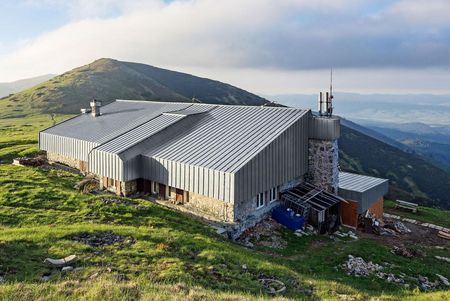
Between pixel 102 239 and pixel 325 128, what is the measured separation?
20.9 meters

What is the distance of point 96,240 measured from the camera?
59.9 ft

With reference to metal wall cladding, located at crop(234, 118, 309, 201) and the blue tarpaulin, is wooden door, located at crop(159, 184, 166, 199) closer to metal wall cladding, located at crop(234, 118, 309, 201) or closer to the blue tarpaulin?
metal wall cladding, located at crop(234, 118, 309, 201)

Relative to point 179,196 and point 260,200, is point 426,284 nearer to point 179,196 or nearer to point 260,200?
point 260,200

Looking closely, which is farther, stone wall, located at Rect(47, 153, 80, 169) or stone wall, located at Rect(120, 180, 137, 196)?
stone wall, located at Rect(47, 153, 80, 169)

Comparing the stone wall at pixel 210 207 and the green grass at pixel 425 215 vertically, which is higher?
the stone wall at pixel 210 207

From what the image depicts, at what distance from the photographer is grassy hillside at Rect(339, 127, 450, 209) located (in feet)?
448

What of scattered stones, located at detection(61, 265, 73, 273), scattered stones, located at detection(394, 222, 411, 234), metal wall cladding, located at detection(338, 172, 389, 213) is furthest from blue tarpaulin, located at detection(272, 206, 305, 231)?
scattered stones, located at detection(61, 265, 73, 273)

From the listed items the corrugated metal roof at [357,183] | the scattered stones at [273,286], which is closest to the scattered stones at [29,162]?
the corrugated metal roof at [357,183]

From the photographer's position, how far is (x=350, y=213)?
31.7m

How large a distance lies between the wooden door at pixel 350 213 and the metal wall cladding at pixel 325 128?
5.75 meters

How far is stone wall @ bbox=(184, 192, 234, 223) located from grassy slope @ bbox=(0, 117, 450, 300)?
2.13 m

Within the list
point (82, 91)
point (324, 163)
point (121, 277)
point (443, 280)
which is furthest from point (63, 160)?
point (82, 91)

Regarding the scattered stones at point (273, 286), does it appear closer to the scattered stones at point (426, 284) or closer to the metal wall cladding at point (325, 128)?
the scattered stones at point (426, 284)

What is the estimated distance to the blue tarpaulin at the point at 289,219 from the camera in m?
27.8
